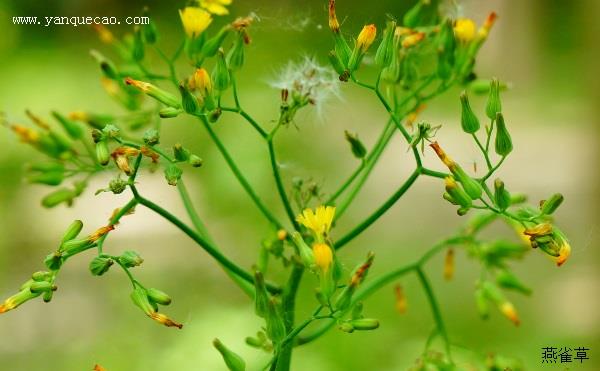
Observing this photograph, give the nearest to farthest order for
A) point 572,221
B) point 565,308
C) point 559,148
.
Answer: point 565,308 < point 572,221 < point 559,148

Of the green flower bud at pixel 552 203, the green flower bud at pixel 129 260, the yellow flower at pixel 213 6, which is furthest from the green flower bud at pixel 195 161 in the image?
the green flower bud at pixel 552 203

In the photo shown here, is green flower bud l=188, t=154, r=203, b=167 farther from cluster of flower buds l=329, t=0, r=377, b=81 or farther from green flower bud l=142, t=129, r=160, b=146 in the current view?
cluster of flower buds l=329, t=0, r=377, b=81

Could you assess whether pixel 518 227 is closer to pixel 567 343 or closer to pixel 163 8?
pixel 567 343

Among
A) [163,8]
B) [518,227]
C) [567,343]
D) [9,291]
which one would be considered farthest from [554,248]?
[163,8]

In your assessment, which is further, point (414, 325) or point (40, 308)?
point (40, 308)

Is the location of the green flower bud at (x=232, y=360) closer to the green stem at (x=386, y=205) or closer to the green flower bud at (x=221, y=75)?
the green stem at (x=386, y=205)

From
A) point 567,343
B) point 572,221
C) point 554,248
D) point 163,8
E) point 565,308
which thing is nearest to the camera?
point 554,248

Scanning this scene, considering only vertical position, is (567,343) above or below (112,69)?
above
